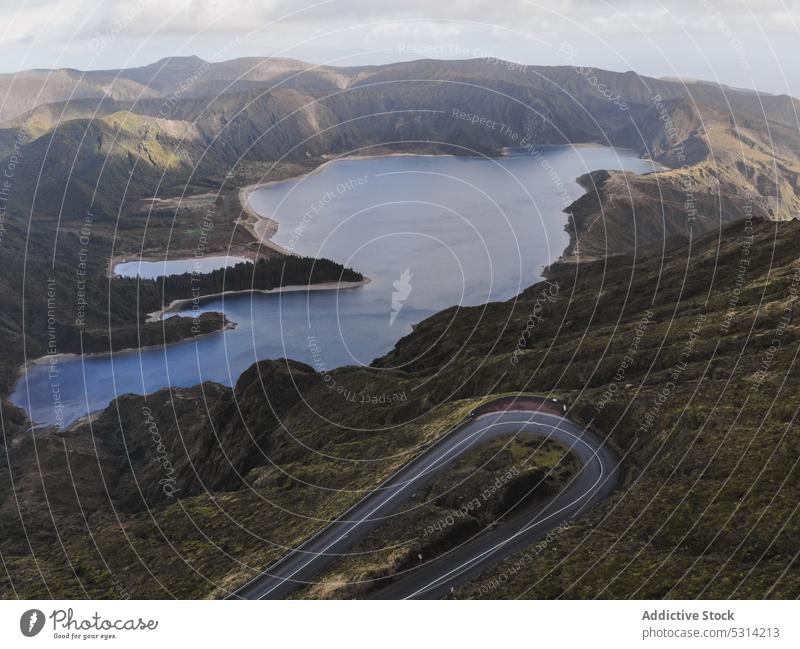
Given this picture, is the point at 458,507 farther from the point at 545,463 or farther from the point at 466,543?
the point at 545,463

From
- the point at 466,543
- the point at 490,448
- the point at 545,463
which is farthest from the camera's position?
the point at 490,448

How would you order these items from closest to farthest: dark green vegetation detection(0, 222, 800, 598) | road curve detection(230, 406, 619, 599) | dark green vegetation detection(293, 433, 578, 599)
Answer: dark green vegetation detection(0, 222, 800, 598) < road curve detection(230, 406, 619, 599) < dark green vegetation detection(293, 433, 578, 599)

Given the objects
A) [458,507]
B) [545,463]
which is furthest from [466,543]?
[545,463]

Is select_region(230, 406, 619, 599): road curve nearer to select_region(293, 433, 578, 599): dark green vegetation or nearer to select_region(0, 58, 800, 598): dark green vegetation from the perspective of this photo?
select_region(293, 433, 578, 599): dark green vegetation

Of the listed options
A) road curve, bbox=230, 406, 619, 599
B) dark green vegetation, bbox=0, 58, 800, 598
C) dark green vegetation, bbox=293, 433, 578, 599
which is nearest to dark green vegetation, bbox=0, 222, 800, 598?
dark green vegetation, bbox=0, 58, 800, 598

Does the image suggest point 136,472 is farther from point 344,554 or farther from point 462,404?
point 344,554

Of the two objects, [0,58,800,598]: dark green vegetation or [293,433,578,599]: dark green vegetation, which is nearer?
[0,58,800,598]: dark green vegetation

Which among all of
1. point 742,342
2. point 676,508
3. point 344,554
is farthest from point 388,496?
point 742,342
